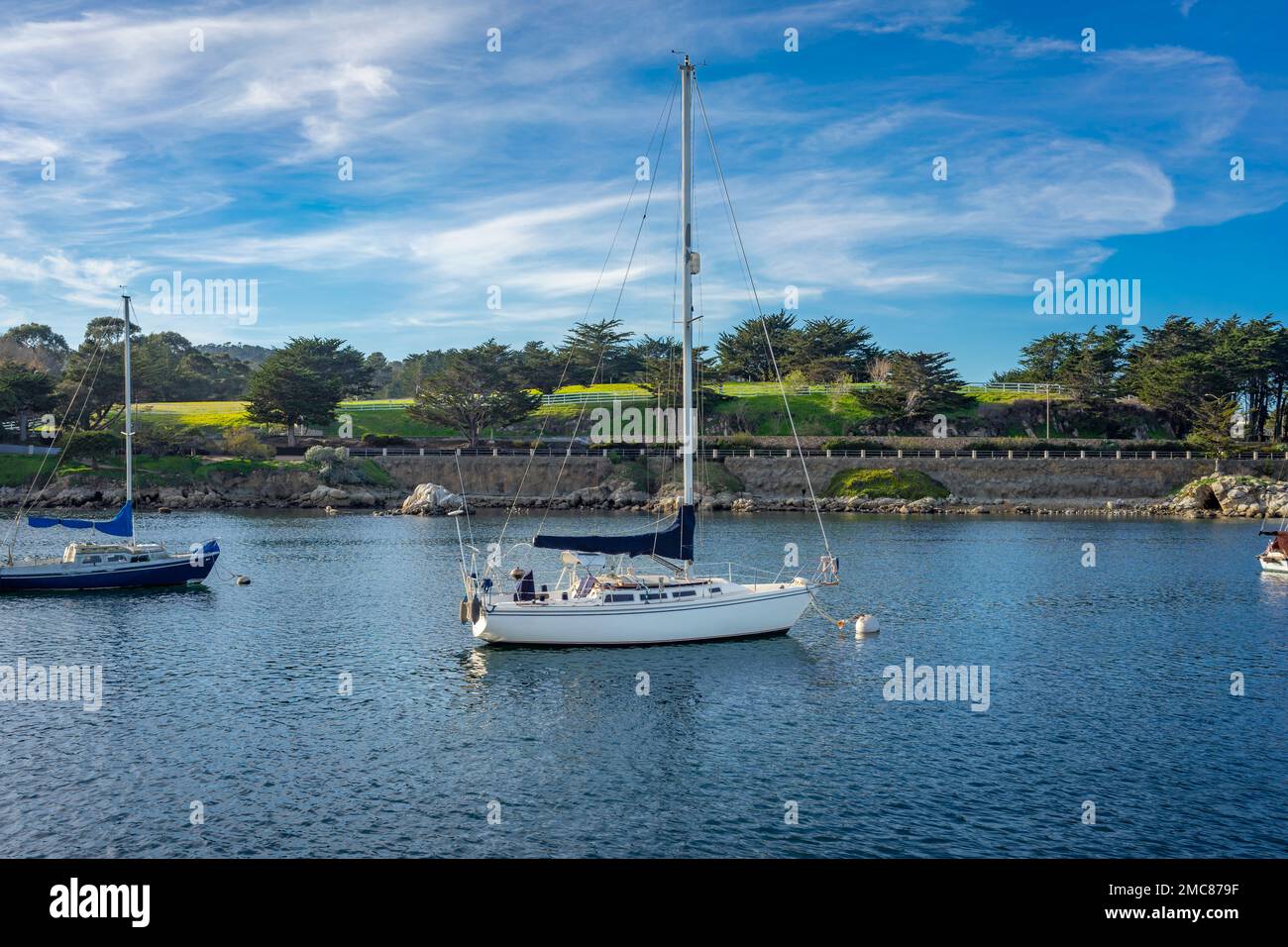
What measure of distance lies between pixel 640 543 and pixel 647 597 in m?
2.08

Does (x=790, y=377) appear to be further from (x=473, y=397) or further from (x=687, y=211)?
(x=687, y=211)

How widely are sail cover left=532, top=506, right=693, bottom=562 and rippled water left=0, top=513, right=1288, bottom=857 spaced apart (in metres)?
3.83

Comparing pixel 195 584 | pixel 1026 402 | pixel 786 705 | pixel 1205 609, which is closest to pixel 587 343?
pixel 1026 402

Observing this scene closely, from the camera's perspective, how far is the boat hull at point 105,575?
158ft

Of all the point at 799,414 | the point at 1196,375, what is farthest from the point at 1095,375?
the point at 799,414

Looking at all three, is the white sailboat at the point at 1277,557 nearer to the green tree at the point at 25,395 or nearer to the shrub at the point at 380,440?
the shrub at the point at 380,440

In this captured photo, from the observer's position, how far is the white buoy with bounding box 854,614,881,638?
126 ft

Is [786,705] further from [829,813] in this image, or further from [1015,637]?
[1015,637]

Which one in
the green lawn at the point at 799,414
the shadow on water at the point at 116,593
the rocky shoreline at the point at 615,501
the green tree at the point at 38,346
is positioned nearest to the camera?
the shadow on water at the point at 116,593

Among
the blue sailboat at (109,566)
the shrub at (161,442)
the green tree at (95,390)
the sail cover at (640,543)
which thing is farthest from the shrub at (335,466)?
the sail cover at (640,543)

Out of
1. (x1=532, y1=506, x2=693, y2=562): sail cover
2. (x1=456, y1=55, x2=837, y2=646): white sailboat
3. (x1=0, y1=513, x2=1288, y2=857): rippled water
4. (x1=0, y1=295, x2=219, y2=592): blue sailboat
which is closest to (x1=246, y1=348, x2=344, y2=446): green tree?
(x1=0, y1=295, x2=219, y2=592): blue sailboat

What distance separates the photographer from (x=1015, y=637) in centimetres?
3809

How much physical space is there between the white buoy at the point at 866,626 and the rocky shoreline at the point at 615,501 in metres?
54.1
